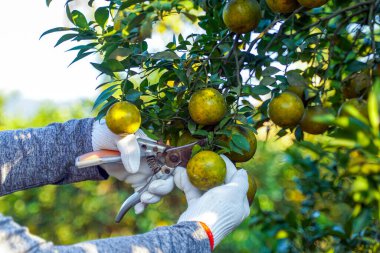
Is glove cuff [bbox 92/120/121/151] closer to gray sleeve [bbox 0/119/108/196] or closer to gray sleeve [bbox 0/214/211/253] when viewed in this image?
gray sleeve [bbox 0/119/108/196]

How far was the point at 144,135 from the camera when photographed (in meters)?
1.58

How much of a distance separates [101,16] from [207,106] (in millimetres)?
329

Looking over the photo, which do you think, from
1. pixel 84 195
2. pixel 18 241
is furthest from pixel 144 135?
pixel 84 195

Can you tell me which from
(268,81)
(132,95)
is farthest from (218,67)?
(132,95)

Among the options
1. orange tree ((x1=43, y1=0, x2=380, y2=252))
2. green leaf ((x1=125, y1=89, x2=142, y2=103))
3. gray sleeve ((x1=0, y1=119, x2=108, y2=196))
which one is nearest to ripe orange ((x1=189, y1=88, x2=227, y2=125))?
orange tree ((x1=43, y1=0, x2=380, y2=252))

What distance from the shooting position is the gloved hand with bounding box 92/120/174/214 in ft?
4.77

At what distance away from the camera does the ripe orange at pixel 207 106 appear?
1.32 meters

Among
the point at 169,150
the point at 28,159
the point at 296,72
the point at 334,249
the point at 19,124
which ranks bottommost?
the point at 19,124

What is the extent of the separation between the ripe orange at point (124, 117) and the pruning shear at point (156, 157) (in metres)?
0.13

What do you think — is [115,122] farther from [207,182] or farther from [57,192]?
[57,192]

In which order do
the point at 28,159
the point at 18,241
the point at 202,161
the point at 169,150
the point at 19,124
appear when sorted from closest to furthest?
the point at 18,241
the point at 202,161
the point at 169,150
the point at 28,159
the point at 19,124

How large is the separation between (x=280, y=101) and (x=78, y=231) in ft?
9.85

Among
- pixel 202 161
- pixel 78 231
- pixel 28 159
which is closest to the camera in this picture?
pixel 202 161

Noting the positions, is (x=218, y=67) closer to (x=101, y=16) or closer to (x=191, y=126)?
(x=191, y=126)
